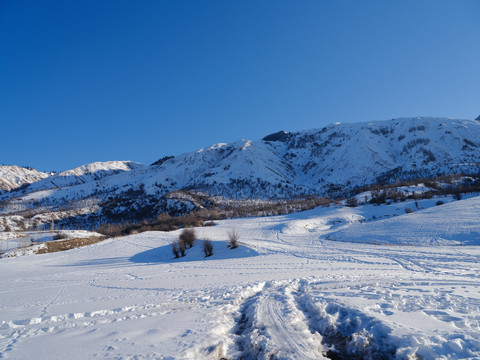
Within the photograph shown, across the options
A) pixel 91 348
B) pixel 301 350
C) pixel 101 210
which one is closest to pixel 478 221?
pixel 301 350

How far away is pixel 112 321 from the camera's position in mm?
7883

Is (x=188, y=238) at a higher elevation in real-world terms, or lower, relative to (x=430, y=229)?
higher

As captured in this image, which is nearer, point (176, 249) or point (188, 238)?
point (176, 249)

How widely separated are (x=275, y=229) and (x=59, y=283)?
4795 centimetres

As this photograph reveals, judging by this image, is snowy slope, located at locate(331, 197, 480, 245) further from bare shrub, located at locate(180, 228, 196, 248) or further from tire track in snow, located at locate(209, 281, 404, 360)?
tire track in snow, located at locate(209, 281, 404, 360)

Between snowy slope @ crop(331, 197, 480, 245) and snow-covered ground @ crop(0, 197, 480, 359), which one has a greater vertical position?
snow-covered ground @ crop(0, 197, 480, 359)

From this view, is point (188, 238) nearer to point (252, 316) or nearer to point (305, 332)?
point (252, 316)

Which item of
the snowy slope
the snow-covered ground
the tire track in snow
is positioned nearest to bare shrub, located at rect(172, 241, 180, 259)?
the snow-covered ground

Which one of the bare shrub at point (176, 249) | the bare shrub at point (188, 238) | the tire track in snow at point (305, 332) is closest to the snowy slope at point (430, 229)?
the bare shrub at point (188, 238)

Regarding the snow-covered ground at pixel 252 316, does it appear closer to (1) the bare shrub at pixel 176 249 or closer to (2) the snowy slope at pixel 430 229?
(1) the bare shrub at pixel 176 249

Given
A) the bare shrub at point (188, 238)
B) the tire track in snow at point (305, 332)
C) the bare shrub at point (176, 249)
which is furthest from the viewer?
the bare shrub at point (188, 238)

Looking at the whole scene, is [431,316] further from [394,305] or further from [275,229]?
[275,229]

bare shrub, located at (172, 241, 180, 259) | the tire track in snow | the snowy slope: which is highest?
the tire track in snow

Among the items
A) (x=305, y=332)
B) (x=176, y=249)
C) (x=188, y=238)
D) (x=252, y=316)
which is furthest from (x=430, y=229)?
(x=252, y=316)
